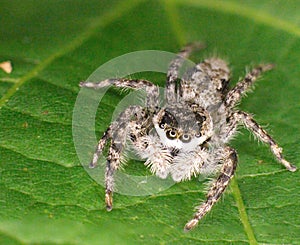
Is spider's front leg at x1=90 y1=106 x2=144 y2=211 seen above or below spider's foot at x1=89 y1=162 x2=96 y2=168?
above

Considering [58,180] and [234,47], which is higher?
[234,47]

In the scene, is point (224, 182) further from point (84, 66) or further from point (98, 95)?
point (84, 66)

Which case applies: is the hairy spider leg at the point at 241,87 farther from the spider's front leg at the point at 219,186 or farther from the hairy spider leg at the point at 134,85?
the spider's front leg at the point at 219,186

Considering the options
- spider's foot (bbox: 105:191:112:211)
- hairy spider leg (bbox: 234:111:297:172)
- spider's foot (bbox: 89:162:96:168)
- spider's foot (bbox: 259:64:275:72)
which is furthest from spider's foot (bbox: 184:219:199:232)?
spider's foot (bbox: 259:64:275:72)

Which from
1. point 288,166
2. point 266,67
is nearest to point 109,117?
point 288,166

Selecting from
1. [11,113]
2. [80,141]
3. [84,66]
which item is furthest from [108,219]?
[84,66]

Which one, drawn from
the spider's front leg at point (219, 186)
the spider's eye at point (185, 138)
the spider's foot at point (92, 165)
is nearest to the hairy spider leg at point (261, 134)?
the spider's front leg at point (219, 186)

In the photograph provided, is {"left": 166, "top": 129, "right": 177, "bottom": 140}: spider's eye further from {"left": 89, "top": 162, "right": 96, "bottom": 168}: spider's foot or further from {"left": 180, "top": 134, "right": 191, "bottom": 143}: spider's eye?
{"left": 89, "top": 162, "right": 96, "bottom": 168}: spider's foot
